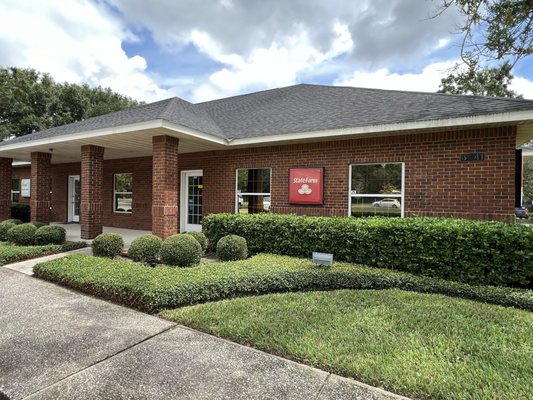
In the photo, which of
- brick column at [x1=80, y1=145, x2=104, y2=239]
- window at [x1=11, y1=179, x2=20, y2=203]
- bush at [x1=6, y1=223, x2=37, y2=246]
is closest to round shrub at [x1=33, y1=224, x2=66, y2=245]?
bush at [x1=6, y1=223, x2=37, y2=246]

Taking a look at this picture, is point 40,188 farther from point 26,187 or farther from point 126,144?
point 26,187

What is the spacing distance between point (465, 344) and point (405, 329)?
0.60m

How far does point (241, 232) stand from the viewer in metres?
7.91

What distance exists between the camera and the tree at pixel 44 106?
28058 mm

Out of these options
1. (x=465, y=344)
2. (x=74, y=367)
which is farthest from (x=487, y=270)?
(x=74, y=367)

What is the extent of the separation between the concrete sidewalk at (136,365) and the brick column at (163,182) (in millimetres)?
3831

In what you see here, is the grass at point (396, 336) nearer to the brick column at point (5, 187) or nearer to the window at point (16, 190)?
the brick column at point (5, 187)

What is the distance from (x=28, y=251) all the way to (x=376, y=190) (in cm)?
930

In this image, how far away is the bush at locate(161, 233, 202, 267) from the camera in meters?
6.41

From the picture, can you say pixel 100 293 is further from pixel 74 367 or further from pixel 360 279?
pixel 360 279

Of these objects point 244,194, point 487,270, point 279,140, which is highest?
point 279,140

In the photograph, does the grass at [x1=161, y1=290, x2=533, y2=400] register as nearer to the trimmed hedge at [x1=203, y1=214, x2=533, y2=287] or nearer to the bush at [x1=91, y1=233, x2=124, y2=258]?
the trimmed hedge at [x1=203, y1=214, x2=533, y2=287]

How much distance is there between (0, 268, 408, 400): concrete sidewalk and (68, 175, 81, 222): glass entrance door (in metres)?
13.2

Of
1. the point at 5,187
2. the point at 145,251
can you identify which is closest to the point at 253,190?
the point at 145,251
